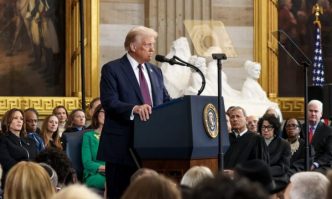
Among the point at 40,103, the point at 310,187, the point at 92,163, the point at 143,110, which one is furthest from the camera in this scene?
the point at 40,103

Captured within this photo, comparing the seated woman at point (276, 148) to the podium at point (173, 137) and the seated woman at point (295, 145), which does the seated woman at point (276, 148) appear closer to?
the seated woman at point (295, 145)

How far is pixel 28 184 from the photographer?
17.8ft

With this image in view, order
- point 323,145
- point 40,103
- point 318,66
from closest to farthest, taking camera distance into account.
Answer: point 323,145 → point 40,103 → point 318,66

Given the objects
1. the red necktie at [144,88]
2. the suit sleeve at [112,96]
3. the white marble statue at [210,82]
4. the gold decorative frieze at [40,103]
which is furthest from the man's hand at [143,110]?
the gold decorative frieze at [40,103]

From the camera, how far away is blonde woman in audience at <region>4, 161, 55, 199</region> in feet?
17.6

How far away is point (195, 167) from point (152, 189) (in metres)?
2.18

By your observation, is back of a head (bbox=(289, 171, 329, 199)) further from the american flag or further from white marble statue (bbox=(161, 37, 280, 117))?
the american flag

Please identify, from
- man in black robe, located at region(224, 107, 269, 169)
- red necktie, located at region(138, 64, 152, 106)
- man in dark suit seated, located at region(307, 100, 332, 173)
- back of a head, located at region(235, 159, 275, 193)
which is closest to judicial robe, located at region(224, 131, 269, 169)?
man in black robe, located at region(224, 107, 269, 169)

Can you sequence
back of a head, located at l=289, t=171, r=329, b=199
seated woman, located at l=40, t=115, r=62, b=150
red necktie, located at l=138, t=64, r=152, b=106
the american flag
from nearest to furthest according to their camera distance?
back of a head, located at l=289, t=171, r=329, b=199
red necktie, located at l=138, t=64, r=152, b=106
seated woman, located at l=40, t=115, r=62, b=150
the american flag

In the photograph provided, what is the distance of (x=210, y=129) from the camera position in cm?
866

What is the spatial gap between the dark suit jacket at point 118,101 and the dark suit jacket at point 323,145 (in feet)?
16.9

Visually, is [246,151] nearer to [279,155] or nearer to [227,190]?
[279,155]

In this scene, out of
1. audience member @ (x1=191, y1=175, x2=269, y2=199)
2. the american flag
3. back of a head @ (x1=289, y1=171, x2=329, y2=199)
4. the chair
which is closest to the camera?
audience member @ (x1=191, y1=175, x2=269, y2=199)

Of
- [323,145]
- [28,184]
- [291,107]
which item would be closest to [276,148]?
[323,145]
